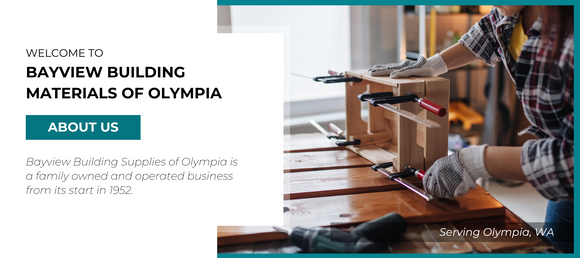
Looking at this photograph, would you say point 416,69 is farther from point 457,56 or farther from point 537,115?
point 537,115

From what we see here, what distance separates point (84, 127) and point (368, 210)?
0.79 meters

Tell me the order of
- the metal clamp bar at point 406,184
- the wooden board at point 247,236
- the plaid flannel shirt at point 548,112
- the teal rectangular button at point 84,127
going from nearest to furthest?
the plaid flannel shirt at point 548,112 < the wooden board at point 247,236 < the metal clamp bar at point 406,184 < the teal rectangular button at point 84,127

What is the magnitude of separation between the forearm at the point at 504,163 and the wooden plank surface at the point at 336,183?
0.85 feet

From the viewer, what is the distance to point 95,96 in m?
1.29

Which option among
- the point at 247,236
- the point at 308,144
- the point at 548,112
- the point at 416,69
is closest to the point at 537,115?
the point at 548,112

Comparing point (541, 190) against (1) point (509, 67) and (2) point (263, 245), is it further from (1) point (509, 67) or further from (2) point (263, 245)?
(2) point (263, 245)

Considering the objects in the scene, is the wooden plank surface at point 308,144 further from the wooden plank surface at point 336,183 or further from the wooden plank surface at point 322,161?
the wooden plank surface at point 336,183

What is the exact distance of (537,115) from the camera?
3.11ft

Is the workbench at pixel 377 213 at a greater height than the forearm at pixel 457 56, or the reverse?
the forearm at pixel 457 56

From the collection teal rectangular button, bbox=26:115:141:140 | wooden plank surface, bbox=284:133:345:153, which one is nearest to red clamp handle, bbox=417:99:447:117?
wooden plank surface, bbox=284:133:345:153

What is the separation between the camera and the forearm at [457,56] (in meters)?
1.36

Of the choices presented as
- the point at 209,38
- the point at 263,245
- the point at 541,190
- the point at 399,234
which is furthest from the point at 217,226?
the point at 209,38

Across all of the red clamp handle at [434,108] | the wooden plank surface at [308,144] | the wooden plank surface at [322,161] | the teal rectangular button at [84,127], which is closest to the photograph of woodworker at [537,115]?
the red clamp handle at [434,108]

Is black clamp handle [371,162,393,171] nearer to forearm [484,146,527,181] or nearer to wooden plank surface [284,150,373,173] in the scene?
wooden plank surface [284,150,373,173]
